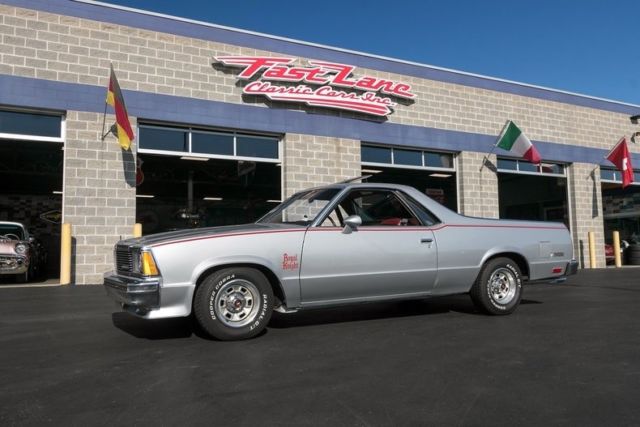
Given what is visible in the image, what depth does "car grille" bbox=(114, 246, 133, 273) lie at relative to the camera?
5055 mm

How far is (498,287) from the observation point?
254 inches

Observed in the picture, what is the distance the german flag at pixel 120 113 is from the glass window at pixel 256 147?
2.79 meters

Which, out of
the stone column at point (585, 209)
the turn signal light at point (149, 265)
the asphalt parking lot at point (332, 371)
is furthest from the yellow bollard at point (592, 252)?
the turn signal light at point (149, 265)

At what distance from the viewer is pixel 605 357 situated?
4.37m

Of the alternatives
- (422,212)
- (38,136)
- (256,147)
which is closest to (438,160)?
(256,147)

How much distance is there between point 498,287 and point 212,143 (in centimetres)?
814

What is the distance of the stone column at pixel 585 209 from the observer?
17.6 metres

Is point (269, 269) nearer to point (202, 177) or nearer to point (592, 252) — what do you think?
point (592, 252)

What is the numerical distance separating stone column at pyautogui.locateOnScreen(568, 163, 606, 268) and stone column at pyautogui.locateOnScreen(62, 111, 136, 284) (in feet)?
47.1

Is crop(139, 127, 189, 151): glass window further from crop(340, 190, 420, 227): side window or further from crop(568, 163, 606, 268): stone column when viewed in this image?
crop(568, 163, 606, 268): stone column

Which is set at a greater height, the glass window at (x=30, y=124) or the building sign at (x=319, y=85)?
the building sign at (x=319, y=85)

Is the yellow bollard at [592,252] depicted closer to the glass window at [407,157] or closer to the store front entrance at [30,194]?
the glass window at [407,157]

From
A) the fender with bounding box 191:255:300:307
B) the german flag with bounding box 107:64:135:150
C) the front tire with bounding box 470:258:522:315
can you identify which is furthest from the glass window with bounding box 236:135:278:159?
the fender with bounding box 191:255:300:307

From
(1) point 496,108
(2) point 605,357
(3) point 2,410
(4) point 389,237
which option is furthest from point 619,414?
(1) point 496,108
